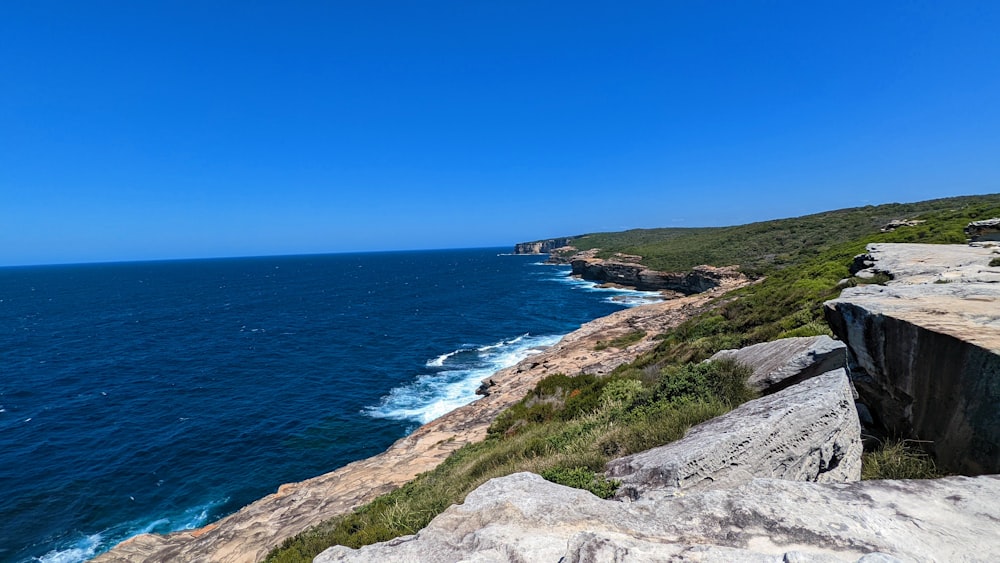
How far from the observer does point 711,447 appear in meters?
6.01

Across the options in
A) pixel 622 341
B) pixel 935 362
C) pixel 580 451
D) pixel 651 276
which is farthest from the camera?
pixel 651 276

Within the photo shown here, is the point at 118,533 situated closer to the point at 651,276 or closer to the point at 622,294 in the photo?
the point at 622,294

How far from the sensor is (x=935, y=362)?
18.7 feet

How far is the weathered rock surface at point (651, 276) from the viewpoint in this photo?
2520 inches

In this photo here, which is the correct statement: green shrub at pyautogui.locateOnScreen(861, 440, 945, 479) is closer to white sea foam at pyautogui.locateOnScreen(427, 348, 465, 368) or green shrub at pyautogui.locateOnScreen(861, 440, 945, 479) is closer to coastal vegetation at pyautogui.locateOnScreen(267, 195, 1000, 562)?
coastal vegetation at pyautogui.locateOnScreen(267, 195, 1000, 562)

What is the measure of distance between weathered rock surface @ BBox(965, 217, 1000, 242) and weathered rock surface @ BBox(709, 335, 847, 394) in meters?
20.1

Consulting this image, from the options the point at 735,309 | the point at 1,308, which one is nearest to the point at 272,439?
the point at 735,309

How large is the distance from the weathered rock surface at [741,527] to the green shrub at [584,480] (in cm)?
73

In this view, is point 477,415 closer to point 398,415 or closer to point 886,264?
point 398,415

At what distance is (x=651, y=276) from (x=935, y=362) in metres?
81.5

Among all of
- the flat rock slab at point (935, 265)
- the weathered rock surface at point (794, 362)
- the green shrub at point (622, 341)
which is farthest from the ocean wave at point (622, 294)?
the weathered rock surface at point (794, 362)

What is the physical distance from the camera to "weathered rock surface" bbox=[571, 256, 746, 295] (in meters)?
64.0

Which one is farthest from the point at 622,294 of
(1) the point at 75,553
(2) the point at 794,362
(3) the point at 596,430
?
(1) the point at 75,553

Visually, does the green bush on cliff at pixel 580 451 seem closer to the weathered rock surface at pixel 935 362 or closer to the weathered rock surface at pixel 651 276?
the weathered rock surface at pixel 935 362
